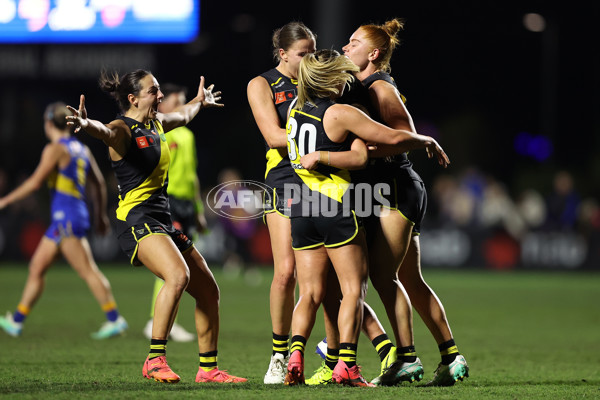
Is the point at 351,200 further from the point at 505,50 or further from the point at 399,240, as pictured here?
the point at 505,50

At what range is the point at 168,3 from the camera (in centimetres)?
2902

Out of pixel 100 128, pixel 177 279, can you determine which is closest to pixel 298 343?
pixel 177 279

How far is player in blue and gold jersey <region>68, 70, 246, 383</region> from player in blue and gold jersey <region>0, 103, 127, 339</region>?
10.7ft

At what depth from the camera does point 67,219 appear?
1042 cm

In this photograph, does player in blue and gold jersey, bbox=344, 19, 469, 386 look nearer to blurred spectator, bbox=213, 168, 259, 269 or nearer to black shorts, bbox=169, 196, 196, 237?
black shorts, bbox=169, 196, 196, 237

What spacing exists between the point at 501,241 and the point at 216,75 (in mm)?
29823

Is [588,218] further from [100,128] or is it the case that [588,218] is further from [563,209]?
[100,128]

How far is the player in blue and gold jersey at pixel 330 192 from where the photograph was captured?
629 centimetres

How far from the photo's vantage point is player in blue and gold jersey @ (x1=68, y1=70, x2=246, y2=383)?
6.63m

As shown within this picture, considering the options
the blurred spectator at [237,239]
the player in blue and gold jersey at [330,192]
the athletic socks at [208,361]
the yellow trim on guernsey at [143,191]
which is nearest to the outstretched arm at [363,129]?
the player in blue and gold jersey at [330,192]

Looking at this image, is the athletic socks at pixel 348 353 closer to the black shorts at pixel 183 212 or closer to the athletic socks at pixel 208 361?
the athletic socks at pixel 208 361

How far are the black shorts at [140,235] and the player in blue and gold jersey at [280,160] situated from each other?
672mm

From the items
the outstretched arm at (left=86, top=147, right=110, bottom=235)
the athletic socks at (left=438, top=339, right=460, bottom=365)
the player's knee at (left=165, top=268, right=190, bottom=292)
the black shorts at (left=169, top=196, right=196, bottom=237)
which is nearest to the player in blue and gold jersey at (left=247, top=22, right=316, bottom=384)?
the player's knee at (left=165, top=268, right=190, bottom=292)

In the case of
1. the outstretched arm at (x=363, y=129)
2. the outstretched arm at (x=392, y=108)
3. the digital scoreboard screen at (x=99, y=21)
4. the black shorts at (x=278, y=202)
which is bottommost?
the black shorts at (x=278, y=202)
